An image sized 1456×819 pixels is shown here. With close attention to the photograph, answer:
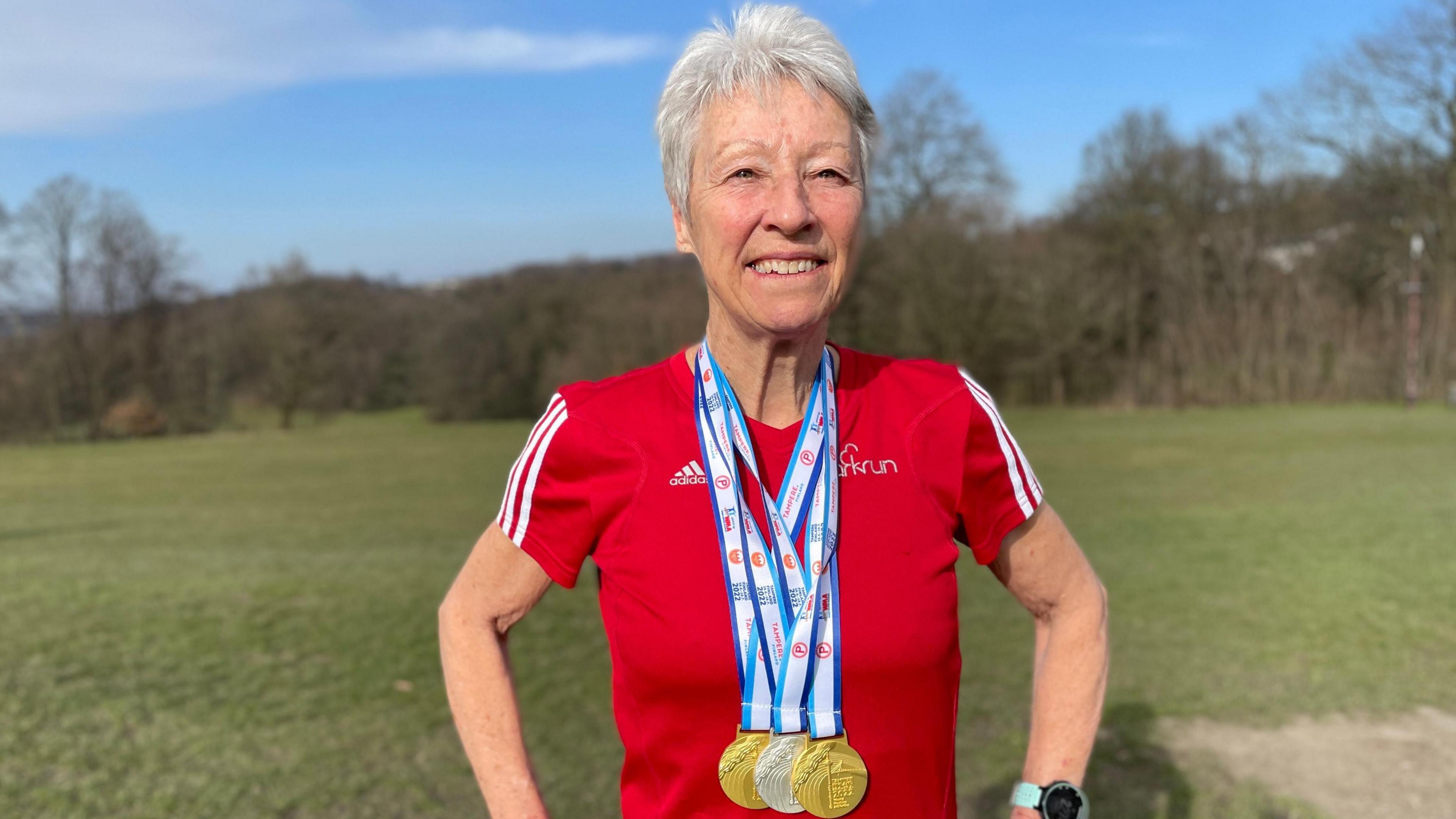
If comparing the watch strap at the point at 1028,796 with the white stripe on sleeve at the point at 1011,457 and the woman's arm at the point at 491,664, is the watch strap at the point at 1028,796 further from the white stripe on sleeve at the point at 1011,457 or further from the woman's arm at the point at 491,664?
the woman's arm at the point at 491,664

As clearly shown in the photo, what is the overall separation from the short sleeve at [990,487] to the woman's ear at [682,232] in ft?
1.83

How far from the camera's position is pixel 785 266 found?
1.65 meters

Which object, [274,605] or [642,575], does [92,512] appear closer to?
[274,605]

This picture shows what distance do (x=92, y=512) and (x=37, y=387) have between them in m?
30.5

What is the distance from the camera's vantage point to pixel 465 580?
1.81m

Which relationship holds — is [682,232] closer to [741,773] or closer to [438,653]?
[741,773]

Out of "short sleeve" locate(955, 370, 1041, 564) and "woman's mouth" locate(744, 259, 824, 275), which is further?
"short sleeve" locate(955, 370, 1041, 564)

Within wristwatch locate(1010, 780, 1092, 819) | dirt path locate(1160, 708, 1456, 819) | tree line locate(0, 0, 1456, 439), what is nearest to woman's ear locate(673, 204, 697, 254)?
wristwatch locate(1010, 780, 1092, 819)

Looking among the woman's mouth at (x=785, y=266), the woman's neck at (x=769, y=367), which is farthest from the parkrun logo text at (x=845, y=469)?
the woman's mouth at (x=785, y=266)

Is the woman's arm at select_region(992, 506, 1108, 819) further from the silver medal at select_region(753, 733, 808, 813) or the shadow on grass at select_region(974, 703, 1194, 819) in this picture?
the shadow on grass at select_region(974, 703, 1194, 819)

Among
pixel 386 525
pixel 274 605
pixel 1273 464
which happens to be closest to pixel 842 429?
pixel 274 605

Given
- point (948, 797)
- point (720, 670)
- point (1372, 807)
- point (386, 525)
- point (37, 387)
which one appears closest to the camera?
point (720, 670)

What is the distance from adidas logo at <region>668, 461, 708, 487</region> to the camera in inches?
67.1

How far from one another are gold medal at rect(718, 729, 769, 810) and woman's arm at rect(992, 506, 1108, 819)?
531 millimetres
